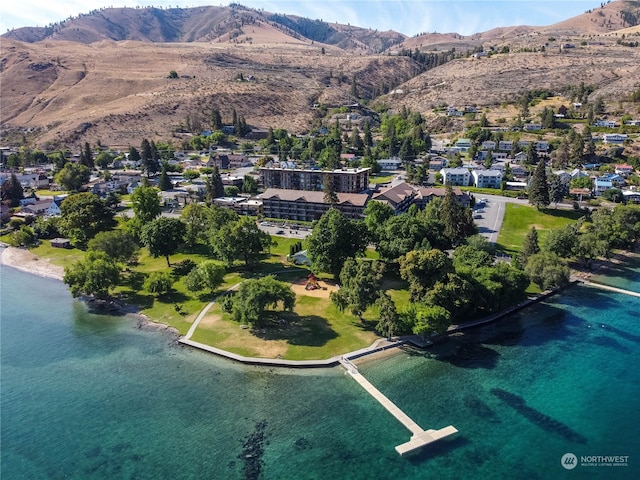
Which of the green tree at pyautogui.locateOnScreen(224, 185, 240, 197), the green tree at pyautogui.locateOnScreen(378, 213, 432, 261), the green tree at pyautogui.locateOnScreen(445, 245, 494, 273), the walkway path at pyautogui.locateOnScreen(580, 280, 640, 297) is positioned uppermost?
the green tree at pyautogui.locateOnScreen(224, 185, 240, 197)

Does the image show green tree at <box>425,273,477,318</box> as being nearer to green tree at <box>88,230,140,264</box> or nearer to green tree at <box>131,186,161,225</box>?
green tree at <box>88,230,140,264</box>

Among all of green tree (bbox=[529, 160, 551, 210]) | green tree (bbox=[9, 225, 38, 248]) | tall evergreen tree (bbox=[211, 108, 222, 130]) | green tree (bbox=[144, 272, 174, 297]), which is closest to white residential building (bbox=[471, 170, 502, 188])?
green tree (bbox=[529, 160, 551, 210])

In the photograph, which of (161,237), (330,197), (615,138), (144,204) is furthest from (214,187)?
(615,138)

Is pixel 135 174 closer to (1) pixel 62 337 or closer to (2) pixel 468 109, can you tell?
(1) pixel 62 337

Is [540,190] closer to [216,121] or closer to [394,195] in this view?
[394,195]

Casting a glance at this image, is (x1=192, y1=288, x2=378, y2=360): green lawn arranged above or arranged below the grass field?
below

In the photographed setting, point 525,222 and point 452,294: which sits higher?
point 525,222

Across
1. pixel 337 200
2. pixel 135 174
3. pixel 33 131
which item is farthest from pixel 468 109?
pixel 33 131
